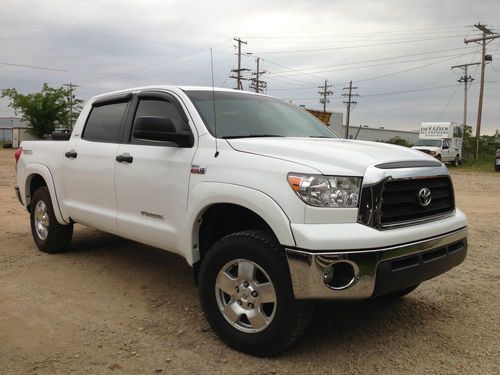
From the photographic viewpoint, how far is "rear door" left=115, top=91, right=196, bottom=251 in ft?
12.8

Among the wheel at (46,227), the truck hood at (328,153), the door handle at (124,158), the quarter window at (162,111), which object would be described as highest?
the quarter window at (162,111)

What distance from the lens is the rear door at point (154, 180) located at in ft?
12.8

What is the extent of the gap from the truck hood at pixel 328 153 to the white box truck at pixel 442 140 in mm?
28019

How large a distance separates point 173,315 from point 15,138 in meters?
62.1

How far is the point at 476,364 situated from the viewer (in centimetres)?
328

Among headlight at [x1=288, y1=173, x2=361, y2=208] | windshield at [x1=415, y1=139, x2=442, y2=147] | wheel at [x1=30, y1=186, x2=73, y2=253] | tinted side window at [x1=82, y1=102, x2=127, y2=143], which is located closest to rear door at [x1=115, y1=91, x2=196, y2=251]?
tinted side window at [x1=82, y1=102, x2=127, y2=143]

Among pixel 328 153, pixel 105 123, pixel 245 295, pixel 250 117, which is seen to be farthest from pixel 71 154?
pixel 328 153

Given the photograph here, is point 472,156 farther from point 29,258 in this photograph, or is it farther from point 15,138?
point 15,138

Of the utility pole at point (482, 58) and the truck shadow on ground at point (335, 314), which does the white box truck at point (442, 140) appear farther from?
the truck shadow on ground at point (335, 314)

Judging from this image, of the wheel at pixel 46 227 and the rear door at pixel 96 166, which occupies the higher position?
the rear door at pixel 96 166

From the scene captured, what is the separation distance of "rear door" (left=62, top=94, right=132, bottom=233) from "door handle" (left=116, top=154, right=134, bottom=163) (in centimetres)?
12

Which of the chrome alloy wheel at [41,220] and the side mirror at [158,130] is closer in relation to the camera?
the side mirror at [158,130]

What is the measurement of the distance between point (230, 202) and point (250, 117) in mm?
1122

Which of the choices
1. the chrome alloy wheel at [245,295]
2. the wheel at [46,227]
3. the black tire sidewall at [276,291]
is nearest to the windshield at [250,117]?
the black tire sidewall at [276,291]
